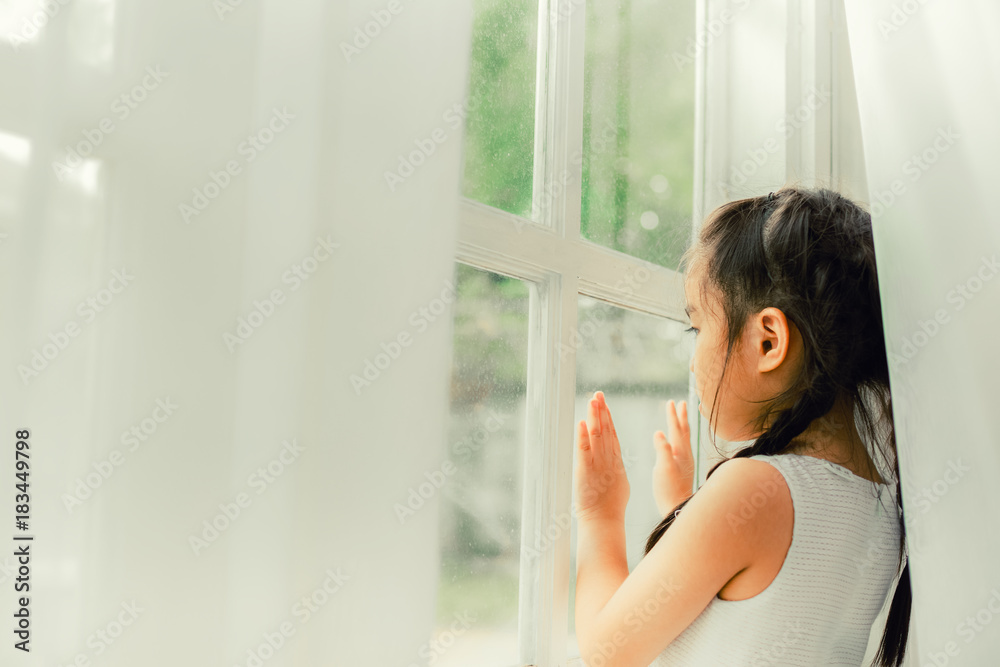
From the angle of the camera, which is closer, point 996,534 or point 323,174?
point 323,174

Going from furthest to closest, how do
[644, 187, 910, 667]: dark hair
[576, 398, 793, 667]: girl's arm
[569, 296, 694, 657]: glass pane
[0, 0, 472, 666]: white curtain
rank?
[569, 296, 694, 657]: glass pane → [644, 187, 910, 667]: dark hair → [576, 398, 793, 667]: girl's arm → [0, 0, 472, 666]: white curtain

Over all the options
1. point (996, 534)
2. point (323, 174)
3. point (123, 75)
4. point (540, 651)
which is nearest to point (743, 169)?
point (996, 534)

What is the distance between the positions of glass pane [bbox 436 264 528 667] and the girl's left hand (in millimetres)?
71

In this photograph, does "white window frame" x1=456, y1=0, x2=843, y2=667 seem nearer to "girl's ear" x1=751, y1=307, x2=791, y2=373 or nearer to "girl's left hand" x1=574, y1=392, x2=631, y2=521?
"girl's left hand" x1=574, y1=392, x2=631, y2=521

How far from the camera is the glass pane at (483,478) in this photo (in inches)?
31.0

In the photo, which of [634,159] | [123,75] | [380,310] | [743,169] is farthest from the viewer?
[743,169]

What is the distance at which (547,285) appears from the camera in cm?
93

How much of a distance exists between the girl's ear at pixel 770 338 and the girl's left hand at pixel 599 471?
0.19 m

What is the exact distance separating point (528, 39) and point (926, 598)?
0.73 meters

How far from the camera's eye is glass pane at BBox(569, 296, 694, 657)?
1.00 metres

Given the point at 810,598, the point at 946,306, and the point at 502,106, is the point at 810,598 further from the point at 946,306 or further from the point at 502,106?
the point at 502,106

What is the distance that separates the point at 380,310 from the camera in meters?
0.54

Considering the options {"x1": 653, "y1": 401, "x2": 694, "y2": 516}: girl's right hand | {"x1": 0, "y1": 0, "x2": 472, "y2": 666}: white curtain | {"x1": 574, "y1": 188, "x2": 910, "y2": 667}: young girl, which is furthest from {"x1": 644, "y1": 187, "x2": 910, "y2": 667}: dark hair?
{"x1": 0, "y1": 0, "x2": 472, "y2": 666}: white curtain

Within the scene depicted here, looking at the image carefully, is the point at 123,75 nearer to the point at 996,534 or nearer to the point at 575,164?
the point at 575,164
